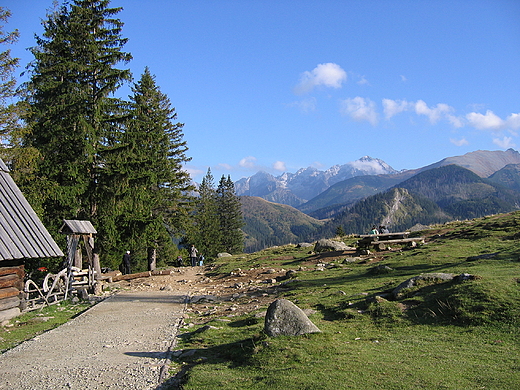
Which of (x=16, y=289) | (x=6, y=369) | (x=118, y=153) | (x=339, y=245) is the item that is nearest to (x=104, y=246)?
(x=118, y=153)

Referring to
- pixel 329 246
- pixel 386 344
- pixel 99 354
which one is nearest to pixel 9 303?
pixel 99 354

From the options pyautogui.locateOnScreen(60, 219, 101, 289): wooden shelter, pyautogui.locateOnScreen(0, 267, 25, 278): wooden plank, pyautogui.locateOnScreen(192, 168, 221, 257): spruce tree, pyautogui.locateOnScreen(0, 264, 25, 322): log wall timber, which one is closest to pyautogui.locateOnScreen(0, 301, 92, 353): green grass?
pyautogui.locateOnScreen(0, 264, 25, 322): log wall timber

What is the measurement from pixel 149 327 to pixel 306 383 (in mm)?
7595

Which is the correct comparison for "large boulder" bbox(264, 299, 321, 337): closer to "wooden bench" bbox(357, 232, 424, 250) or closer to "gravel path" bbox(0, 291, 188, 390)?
"gravel path" bbox(0, 291, 188, 390)

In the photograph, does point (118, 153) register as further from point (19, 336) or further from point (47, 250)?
point (19, 336)

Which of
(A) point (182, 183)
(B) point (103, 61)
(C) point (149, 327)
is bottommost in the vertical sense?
(C) point (149, 327)

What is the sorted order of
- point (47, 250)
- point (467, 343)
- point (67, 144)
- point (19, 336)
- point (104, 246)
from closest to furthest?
point (467, 343), point (19, 336), point (47, 250), point (67, 144), point (104, 246)

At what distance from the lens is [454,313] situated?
9062mm

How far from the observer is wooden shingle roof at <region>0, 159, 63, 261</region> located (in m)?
13.6

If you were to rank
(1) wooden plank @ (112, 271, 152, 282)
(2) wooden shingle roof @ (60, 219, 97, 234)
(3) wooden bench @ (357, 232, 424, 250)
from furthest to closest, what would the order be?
(1) wooden plank @ (112, 271, 152, 282) → (3) wooden bench @ (357, 232, 424, 250) → (2) wooden shingle roof @ (60, 219, 97, 234)

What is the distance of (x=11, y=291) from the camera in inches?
583

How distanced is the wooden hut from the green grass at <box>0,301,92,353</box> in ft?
1.98

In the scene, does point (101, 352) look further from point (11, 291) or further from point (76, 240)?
point (76, 240)

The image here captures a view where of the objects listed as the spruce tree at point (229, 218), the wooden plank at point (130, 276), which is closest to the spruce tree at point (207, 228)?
the spruce tree at point (229, 218)
